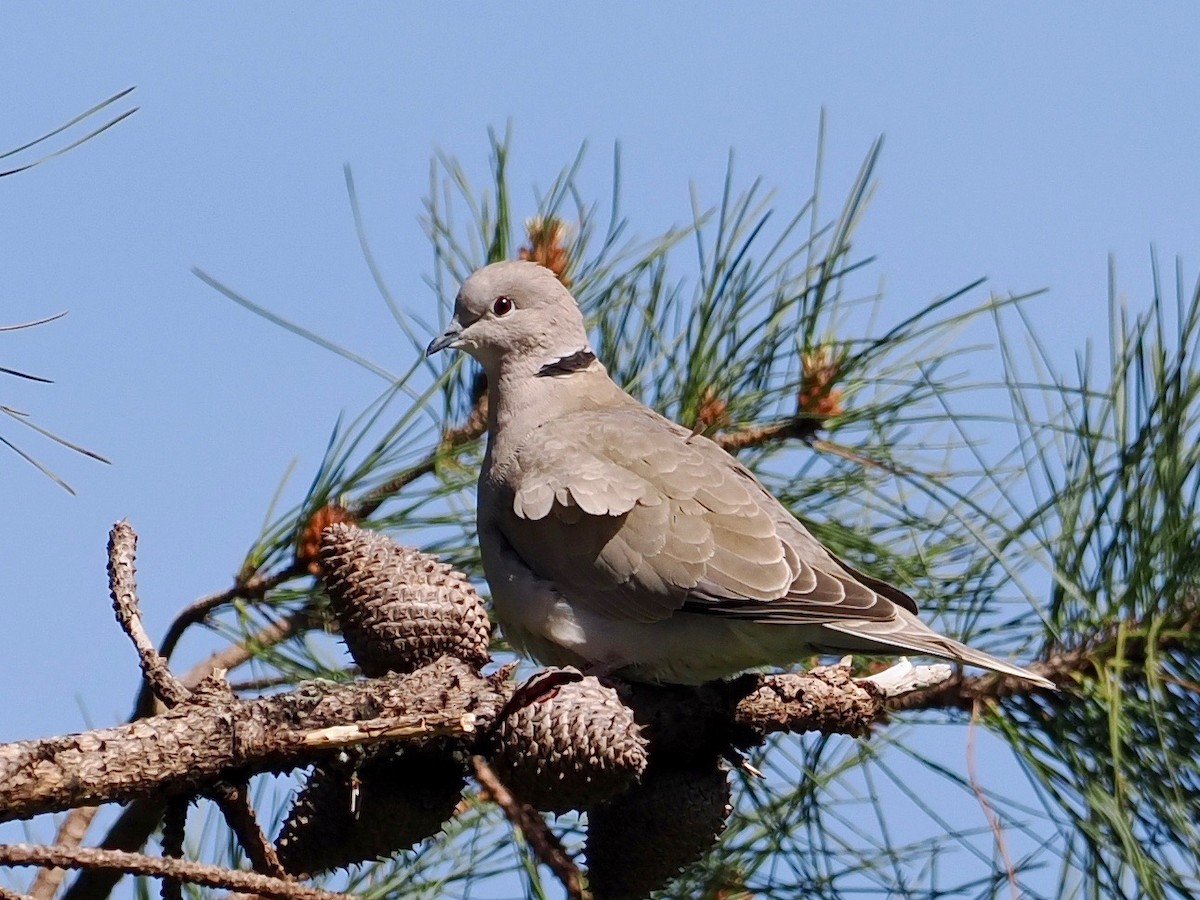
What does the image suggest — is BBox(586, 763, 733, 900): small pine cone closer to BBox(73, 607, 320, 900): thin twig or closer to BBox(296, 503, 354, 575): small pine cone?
BBox(73, 607, 320, 900): thin twig

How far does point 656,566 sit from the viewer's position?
2791mm

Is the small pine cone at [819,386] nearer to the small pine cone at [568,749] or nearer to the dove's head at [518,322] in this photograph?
the dove's head at [518,322]

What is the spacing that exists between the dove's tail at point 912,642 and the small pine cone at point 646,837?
0.55 meters

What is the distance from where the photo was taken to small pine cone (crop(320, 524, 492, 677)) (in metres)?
2.10

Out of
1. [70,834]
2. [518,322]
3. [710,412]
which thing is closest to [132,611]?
[70,834]

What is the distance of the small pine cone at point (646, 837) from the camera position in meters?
2.00

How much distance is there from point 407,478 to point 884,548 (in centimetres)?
106

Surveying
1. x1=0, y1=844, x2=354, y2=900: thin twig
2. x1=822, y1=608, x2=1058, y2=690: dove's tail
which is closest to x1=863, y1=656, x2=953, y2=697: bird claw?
x1=822, y1=608, x2=1058, y2=690: dove's tail

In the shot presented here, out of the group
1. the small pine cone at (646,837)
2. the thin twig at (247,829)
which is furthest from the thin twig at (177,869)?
the small pine cone at (646,837)

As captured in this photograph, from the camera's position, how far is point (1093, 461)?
8.38ft

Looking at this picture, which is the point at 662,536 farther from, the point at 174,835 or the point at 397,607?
the point at 174,835

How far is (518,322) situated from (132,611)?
5.68 ft

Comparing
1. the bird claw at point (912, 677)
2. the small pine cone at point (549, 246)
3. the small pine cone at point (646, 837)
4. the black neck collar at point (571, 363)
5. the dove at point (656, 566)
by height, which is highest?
the small pine cone at point (549, 246)

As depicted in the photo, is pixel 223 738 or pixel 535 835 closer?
pixel 223 738
